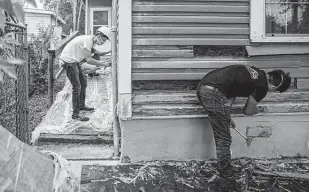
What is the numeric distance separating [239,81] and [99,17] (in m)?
12.5

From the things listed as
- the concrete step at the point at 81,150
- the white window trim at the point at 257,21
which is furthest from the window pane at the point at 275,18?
the concrete step at the point at 81,150

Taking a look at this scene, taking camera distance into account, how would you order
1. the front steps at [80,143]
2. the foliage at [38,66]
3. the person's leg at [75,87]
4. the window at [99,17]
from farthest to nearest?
1. the window at [99,17]
2. the foliage at [38,66]
3. the person's leg at [75,87]
4. the front steps at [80,143]

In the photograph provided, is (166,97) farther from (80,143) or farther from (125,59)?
(80,143)

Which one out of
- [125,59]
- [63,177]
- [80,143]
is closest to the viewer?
[63,177]

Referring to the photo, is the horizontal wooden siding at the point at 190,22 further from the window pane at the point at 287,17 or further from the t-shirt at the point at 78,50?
the t-shirt at the point at 78,50

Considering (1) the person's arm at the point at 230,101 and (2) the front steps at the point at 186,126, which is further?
(2) the front steps at the point at 186,126

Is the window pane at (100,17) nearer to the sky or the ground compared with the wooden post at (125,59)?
nearer to the sky

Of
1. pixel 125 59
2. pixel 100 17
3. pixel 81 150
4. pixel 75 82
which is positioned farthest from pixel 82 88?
pixel 100 17

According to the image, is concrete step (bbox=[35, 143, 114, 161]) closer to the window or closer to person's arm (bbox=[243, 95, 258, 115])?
person's arm (bbox=[243, 95, 258, 115])

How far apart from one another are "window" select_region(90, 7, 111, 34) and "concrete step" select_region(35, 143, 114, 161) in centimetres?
1064

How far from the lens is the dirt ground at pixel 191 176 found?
15.6 feet

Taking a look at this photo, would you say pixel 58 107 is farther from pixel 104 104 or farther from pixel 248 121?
pixel 248 121

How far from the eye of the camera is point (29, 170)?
2.29 meters

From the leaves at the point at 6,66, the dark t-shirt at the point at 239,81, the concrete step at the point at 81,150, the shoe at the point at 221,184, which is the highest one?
the leaves at the point at 6,66
